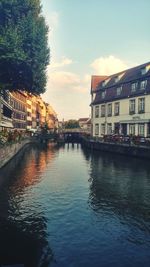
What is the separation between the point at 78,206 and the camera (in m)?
16.8

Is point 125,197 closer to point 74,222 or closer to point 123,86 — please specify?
point 74,222

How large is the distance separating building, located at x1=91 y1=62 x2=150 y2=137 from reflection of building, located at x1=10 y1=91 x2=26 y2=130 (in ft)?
70.8

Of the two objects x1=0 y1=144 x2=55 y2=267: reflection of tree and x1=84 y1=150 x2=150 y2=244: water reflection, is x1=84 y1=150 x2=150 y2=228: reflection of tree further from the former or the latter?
x1=0 y1=144 x2=55 y2=267: reflection of tree

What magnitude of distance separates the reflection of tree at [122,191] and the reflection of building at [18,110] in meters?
50.2

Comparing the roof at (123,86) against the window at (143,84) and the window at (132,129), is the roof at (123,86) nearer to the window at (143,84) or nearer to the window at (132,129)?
the window at (143,84)

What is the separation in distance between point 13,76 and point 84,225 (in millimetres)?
24145

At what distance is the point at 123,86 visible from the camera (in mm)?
58562

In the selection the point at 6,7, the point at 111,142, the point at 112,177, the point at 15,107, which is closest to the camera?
the point at 112,177

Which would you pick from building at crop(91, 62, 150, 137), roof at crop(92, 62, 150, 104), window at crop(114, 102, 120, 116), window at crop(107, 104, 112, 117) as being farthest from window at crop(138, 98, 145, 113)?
window at crop(107, 104, 112, 117)

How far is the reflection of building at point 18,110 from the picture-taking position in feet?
260

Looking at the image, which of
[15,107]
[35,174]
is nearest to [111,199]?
[35,174]

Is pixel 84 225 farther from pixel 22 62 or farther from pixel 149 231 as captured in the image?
pixel 22 62

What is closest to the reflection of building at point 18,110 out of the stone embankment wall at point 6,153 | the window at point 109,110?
the window at point 109,110

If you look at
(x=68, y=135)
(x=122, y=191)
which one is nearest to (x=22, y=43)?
(x=122, y=191)
